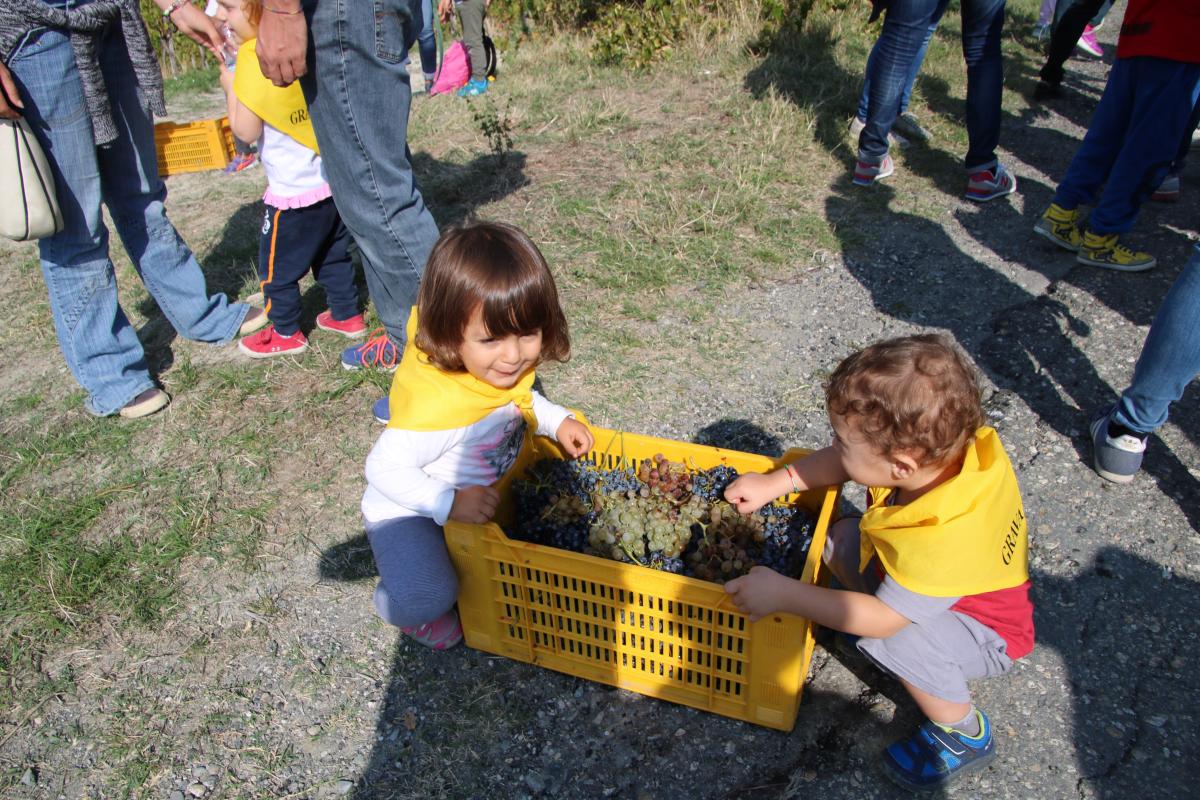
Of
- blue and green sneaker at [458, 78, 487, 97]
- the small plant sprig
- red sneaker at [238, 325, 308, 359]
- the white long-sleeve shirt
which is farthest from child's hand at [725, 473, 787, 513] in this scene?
blue and green sneaker at [458, 78, 487, 97]

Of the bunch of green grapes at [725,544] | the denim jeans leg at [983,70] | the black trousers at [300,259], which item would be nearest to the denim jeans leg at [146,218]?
the black trousers at [300,259]

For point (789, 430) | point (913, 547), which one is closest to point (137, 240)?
point (789, 430)

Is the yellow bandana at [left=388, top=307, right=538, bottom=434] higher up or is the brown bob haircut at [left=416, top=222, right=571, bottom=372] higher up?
the brown bob haircut at [left=416, top=222, right=571, bottom=372]

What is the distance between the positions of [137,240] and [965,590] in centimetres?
357

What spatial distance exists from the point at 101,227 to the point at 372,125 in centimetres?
133

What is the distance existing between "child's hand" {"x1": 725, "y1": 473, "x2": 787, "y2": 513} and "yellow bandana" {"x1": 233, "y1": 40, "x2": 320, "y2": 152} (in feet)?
7.12

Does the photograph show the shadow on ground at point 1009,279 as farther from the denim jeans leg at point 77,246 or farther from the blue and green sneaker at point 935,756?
the denim jeans leg at point 77,246

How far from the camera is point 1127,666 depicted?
2266 mm

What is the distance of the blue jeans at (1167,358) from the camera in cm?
254

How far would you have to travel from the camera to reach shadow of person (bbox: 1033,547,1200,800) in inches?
→ 80.0

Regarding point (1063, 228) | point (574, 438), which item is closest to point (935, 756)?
point (574, 438)

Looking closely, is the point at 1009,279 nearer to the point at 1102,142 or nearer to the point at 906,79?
the point at 1102,142

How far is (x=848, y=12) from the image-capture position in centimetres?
712

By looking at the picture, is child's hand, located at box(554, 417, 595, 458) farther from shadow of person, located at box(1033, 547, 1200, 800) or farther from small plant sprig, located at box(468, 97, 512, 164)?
small plant sprig, located at box(468, 97, 512, 164)
